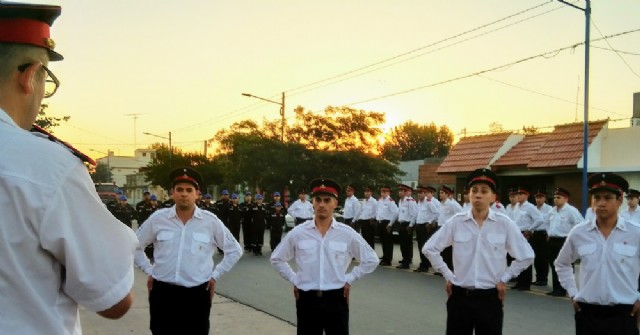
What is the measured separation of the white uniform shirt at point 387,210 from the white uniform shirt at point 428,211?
1.40 metres

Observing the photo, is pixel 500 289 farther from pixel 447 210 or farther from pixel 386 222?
pixel 386 222

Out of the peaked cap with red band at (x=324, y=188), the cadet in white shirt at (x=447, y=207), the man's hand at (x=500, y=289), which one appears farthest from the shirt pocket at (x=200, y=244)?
the cadet in white shirt at (x=447, y=207)

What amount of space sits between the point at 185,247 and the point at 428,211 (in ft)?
38.6

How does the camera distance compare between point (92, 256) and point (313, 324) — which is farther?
point (313, 324)

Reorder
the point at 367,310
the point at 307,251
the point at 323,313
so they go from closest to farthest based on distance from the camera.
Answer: the point at 323,313 → the point at 307,251 → the point at 367,310

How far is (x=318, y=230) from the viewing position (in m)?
6.47

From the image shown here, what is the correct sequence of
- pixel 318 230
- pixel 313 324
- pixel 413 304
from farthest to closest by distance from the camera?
pixel 413 304, pixel 318 230, pixel 313 324

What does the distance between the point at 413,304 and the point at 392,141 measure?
255ft

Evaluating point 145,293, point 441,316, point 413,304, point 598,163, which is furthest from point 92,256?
point 598,163

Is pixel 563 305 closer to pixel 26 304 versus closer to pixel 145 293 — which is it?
pixel 145 293

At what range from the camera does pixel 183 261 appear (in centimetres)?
623

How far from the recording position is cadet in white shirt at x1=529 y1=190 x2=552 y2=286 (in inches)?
546

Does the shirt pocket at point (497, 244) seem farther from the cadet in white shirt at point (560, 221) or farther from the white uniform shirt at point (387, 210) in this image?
the white uniform shirt at point (387, 210)

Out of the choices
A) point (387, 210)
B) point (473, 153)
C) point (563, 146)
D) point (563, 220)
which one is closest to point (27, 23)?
point (563, 220)
